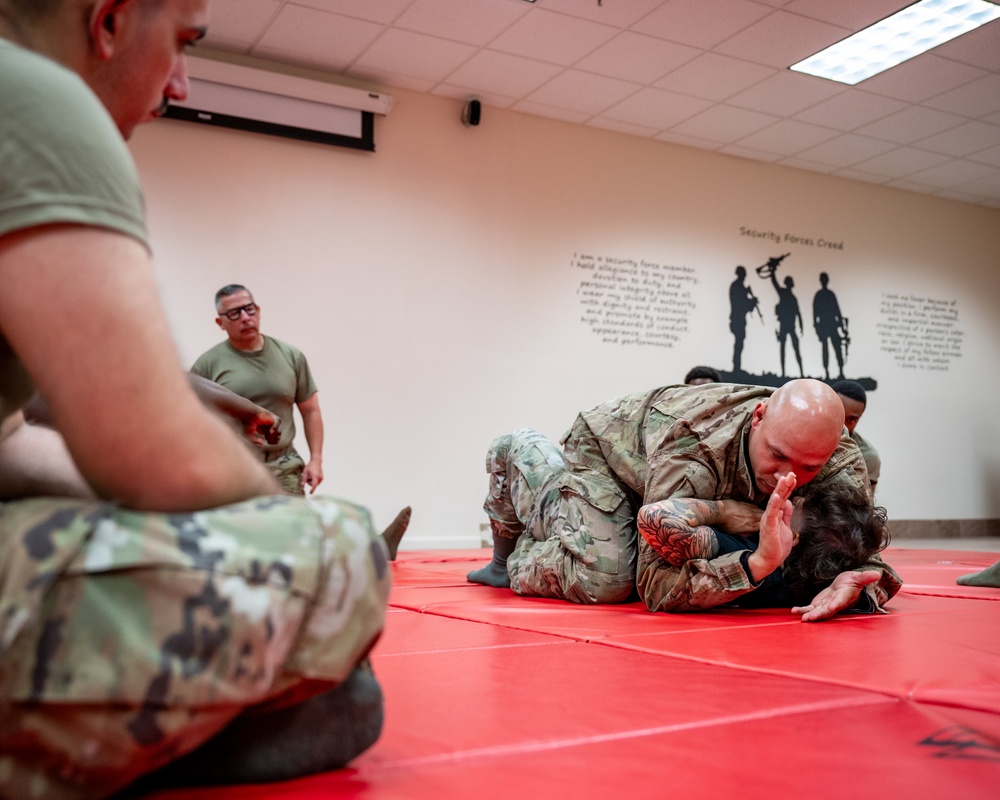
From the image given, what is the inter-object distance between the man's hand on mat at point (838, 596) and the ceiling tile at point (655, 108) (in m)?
4.66

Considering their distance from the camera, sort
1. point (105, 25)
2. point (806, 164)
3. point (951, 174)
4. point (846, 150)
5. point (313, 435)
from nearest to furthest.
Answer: point (105, 25), point (313, 435), point (846, 150), point (806, 164), point (951, 174)

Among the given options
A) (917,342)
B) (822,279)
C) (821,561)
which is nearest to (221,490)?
(821,561)

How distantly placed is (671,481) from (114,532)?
81.0 inches

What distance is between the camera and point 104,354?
721 mm

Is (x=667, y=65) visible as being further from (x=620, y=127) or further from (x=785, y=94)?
(x=620, y=127)

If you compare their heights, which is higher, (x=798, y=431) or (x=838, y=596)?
(x=798, y=431)

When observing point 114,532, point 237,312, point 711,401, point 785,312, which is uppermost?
point 785,312

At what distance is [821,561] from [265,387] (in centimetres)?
306

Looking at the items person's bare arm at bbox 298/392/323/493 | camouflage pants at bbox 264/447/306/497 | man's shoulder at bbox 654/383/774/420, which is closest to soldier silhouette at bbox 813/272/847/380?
person's bare arm at bbox 298/392/323/493

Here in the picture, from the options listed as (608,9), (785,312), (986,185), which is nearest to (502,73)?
(608,9)

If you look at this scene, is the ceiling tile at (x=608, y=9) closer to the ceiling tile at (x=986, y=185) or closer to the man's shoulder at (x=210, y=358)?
the man's shoulder at (x=210, y=358)

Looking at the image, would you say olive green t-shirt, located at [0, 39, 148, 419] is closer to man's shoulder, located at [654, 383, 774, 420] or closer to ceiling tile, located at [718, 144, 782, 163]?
man's shoulder, located at [654, 383, 774, 420]

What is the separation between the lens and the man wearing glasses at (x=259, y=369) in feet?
15.5

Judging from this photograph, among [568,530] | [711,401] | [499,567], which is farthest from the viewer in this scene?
[499,567]
